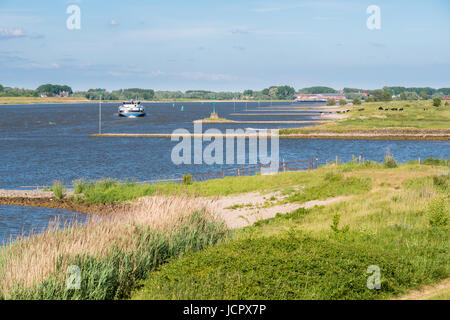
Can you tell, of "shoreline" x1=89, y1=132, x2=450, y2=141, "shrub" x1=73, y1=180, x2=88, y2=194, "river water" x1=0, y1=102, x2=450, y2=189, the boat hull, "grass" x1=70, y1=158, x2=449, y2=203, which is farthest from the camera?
the boat hull

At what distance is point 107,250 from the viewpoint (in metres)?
13.7

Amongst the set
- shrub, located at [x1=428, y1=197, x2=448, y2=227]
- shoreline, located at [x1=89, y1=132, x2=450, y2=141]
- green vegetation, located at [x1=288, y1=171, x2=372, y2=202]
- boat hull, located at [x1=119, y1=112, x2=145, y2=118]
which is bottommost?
green vegetation, located at [x1=288, y1=171, x2=372, y2=202]

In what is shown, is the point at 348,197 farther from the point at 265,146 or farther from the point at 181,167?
the point at 265,146

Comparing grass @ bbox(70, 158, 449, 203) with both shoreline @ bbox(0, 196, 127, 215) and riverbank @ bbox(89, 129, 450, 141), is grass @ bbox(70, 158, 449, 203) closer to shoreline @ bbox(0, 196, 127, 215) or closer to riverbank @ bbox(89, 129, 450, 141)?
shoreline @ bbox(0, 196, 127, 215)

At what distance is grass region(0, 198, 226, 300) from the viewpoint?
1175 centimetres

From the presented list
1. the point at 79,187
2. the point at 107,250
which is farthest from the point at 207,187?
the point at 107,250

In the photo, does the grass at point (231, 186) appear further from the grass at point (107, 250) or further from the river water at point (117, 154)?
the grass at point (107, 250)

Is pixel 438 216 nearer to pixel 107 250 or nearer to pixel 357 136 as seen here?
pixel 107 250

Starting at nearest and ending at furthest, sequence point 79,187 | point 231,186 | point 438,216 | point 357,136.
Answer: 1. point 438,216
2. point 231,186
3. point 79,187
4. point 357,136

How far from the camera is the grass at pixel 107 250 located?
Result: 11750mm

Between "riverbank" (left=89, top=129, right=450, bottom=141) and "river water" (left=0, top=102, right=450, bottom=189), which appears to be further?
"riverbank" (left=89, top=129, right=450, bottom=141)

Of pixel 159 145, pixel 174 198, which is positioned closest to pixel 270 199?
pixel 174 198

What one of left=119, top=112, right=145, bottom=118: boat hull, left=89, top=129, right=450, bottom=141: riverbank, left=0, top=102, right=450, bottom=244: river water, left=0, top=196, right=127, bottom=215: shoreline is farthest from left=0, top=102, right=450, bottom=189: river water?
left=119, top=112, right=145, bottom=118: boat hull

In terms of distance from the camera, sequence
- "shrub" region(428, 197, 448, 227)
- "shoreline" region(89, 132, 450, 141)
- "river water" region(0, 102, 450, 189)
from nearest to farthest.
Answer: "shrub" region(428, 197, 448, 227)
"river water" region(0, 102, 450, 189)
"shoreline" region(89, 132, 450, 141)
